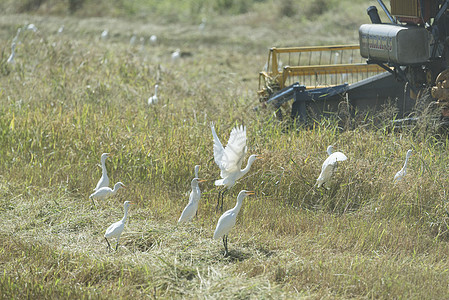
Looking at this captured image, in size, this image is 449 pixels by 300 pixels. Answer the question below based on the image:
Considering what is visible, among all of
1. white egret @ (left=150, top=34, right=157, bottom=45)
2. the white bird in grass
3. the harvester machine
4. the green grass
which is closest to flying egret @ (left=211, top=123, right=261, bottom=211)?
the green grass

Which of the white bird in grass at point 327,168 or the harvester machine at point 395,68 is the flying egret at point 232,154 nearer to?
the white bird in grass at point 327,168

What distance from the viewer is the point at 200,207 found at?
19.0 ft

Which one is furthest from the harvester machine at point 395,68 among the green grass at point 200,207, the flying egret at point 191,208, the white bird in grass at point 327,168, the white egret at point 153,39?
the white egret at point 153,39

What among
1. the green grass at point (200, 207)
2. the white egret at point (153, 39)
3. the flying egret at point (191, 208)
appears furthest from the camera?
the white egret at point (153, 39)

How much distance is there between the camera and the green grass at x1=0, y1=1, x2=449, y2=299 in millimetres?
4336

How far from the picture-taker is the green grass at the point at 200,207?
14.2 ft

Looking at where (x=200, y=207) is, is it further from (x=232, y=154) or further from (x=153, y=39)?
(x=153, y=39)

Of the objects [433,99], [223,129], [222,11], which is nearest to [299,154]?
[223,129]

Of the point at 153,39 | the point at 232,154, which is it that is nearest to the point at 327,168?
the point at 232,154

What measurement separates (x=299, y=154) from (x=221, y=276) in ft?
6.67

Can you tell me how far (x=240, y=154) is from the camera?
473cm

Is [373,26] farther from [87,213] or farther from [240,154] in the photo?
[87,213]

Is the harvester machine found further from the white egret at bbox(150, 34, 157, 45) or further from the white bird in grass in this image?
the white egret at bbox(150, 34, 157, 45)

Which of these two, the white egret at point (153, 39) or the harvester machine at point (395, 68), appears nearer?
the harvester machine at point (395, 68)
